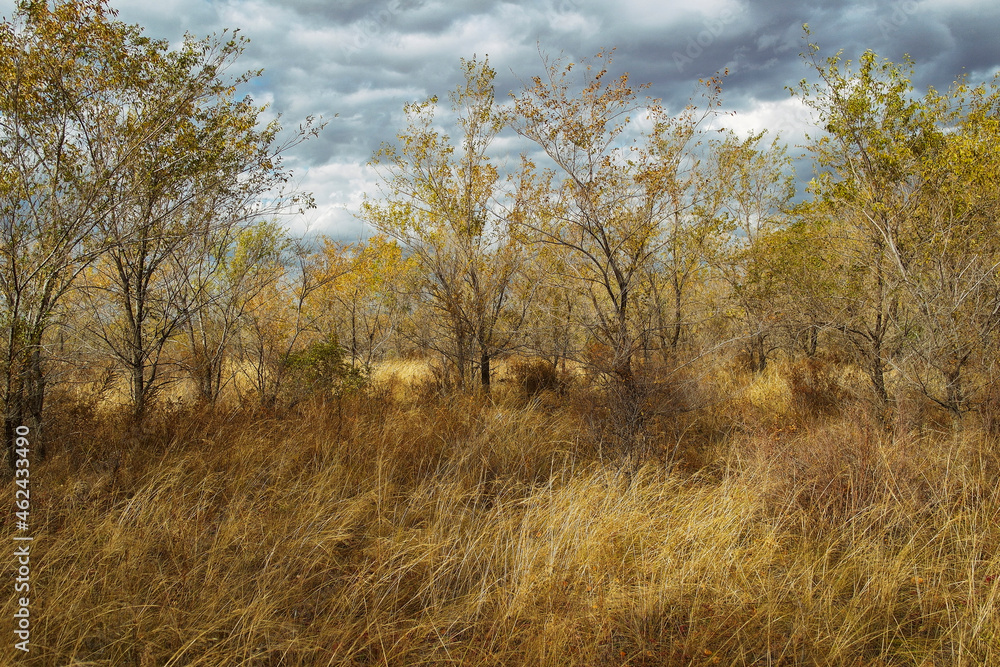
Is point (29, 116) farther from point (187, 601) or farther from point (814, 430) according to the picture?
point (814, 430)

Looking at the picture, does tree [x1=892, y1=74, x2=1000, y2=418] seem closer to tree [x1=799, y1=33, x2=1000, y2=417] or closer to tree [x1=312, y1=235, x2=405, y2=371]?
tree [x1=799, y1=33, x2=1000, y2=417]

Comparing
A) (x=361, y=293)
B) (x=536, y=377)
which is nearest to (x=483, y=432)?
(x=536, y=377)

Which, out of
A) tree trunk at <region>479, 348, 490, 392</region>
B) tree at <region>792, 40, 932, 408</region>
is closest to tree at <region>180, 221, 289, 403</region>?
tree trunk at <region>479, 348, 490, 392</region>

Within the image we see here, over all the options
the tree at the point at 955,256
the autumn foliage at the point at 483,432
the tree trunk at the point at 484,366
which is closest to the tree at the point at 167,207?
the autumn foliage at the point at 483,432

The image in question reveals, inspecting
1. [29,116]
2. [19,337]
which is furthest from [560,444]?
[29,116]

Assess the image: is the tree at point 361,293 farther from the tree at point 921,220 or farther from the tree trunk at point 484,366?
the tree at point 921,220

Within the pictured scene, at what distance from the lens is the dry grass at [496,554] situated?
8.48ft

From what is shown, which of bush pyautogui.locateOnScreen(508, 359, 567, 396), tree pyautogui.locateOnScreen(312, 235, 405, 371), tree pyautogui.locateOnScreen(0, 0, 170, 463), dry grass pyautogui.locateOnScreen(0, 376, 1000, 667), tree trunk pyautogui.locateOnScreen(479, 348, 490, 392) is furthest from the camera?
tree pyautogui.locateOnScreen(312, 235, 405, 371)

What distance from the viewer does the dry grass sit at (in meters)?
2.59

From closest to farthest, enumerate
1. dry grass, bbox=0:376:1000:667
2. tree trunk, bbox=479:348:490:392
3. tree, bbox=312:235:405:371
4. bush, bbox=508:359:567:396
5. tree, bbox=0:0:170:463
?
dry grass, bbox=0:376:1000:667, tree, bbox=0:0:170:463, tree trunk, bbox=479:348:490:392, bush, bbox=508:359:567:396, tree, bbox=312:235:405:371

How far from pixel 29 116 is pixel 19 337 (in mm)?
1978

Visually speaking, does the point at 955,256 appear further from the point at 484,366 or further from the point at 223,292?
the point at 223,292

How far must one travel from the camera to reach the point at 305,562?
10.5ft

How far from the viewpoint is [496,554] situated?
3416 mm
